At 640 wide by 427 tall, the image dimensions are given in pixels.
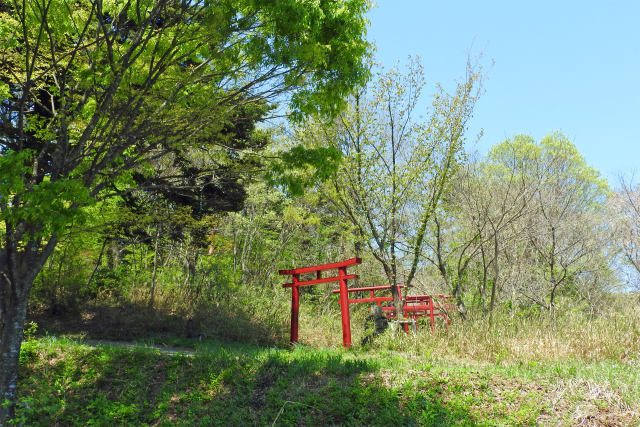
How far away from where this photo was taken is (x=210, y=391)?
21.2 ft

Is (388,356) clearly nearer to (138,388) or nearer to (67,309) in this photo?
(138,388)

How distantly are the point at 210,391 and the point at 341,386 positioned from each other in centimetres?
196

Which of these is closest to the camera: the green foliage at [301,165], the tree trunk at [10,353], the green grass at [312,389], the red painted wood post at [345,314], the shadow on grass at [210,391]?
the green grass at [312,389]

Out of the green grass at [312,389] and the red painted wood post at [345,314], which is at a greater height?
the red painted wood post at [345,314]

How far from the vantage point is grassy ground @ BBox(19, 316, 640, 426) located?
513cm

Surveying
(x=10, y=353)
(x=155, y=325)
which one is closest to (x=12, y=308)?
(x=10, y=353)

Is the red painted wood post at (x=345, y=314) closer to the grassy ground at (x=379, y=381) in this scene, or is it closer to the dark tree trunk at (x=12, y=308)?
the grassy ground at (x=379, y=381)

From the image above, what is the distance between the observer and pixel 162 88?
255 inches

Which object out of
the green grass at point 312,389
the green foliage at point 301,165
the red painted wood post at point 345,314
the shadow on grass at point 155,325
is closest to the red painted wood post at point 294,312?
the shadow on grass at point 155,325

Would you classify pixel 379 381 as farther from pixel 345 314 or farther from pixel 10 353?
pixel 10 353

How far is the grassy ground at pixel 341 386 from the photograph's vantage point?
5.13 metres

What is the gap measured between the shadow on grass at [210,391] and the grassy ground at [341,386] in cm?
2

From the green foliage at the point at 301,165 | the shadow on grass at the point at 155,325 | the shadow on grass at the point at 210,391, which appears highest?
the green foliage at the point at 301,165

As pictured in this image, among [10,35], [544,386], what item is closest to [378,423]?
[544,386]
